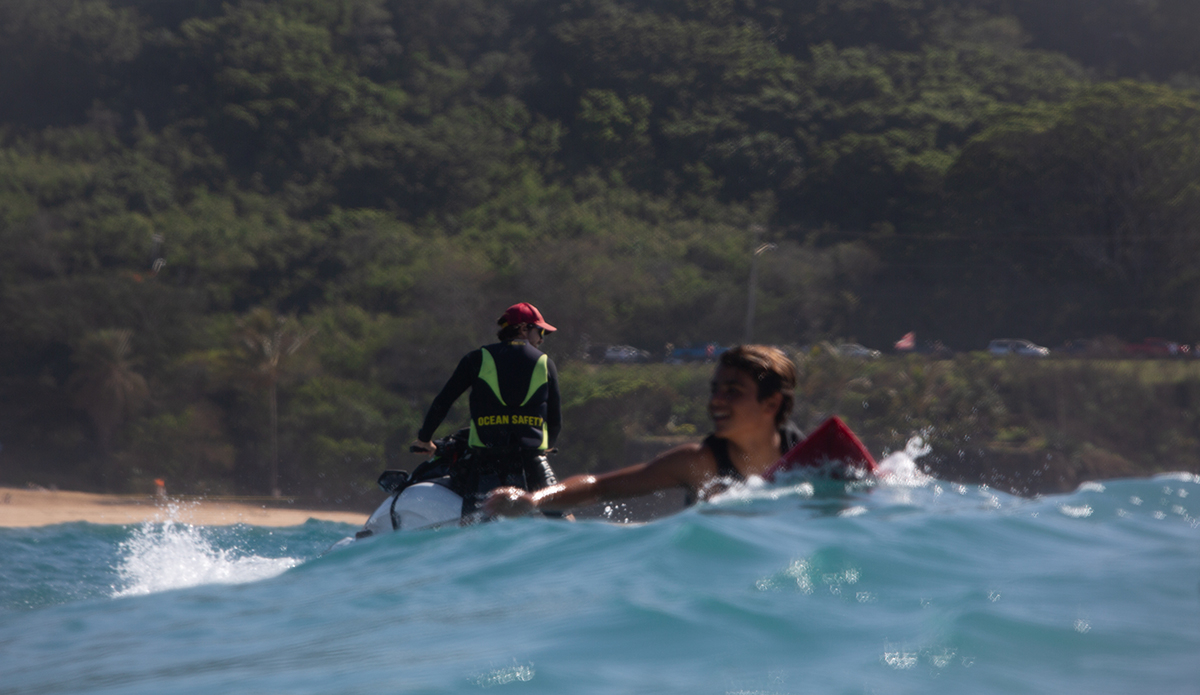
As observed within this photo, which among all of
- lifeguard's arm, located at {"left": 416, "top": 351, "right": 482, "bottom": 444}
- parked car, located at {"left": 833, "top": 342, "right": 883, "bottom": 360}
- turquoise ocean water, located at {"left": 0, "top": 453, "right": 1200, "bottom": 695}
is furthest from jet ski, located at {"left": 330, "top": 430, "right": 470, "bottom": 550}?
parked car, located at {"left": 833, "top": 342, "right": 883, "bottom": 360}

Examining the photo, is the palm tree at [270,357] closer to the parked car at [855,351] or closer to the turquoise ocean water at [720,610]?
the parked car at [855,351]

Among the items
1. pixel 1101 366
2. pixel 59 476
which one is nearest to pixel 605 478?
pixel 1101 366

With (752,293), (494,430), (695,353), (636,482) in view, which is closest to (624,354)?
(695,353)

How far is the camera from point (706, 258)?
114 ft

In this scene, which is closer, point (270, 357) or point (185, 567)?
point (185, 567)

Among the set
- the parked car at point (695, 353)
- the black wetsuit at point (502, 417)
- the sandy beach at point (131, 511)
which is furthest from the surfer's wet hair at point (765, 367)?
the parked car at point (695, 353)

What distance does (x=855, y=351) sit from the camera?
30.6m

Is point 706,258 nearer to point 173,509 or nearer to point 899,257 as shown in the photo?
point 899,257

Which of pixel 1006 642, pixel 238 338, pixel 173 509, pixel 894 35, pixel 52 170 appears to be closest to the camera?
pixel 1006 642

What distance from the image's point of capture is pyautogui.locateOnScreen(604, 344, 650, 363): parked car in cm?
3022

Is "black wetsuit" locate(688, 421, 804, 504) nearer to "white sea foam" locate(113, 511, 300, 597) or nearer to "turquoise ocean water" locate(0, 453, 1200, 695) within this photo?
"turquoise ocean water" locate(0, 453, 1200, 695)

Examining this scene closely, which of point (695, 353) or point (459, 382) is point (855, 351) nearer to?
point (695, 353)

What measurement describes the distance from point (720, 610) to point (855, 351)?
2885 centimetres

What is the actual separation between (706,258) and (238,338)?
47.5 feet
